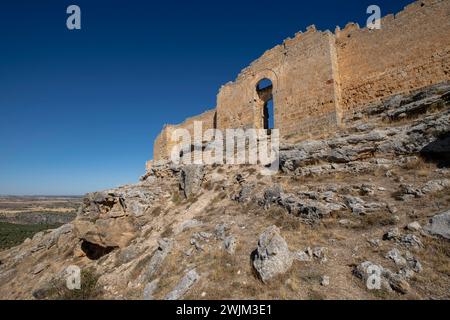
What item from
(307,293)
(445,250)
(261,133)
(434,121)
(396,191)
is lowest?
(307,293)

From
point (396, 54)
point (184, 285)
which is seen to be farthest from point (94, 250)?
point (396, 54)

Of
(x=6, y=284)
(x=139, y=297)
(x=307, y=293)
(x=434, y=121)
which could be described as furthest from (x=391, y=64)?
(x=6, y=284)

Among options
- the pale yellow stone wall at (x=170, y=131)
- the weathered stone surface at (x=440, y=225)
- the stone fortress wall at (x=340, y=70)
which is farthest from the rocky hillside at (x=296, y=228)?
the pale yellow stone wall at (x=170, y=131)

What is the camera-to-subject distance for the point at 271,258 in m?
4.85

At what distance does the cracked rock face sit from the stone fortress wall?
7.19 metres

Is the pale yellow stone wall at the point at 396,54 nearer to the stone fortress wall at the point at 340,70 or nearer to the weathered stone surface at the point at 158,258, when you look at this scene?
A: the stone fortress wall at the point at 340,70

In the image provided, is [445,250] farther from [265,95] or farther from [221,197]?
[265,95]

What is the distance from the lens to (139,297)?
559cm

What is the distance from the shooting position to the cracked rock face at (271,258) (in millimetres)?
4707

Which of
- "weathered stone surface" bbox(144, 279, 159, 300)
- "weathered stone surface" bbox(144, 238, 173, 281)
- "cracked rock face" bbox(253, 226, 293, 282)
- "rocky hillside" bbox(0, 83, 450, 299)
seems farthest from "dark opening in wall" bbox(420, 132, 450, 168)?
"weathered stone surface" bbox(144, 279, 159, 300)

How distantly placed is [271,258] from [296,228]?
1603mm

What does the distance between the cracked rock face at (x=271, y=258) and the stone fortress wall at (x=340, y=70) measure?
7.19m

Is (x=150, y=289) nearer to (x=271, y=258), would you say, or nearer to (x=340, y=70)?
(x=271, y=258)
